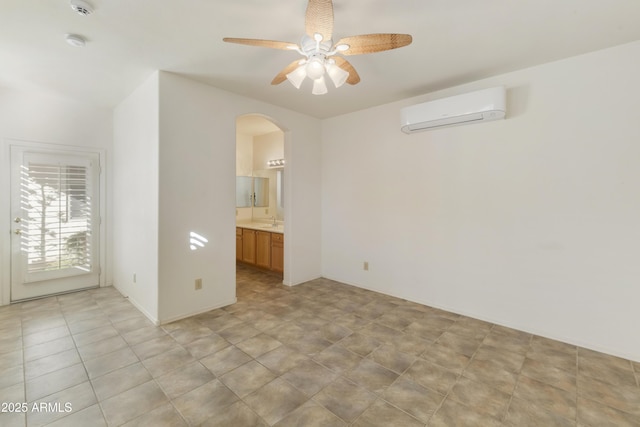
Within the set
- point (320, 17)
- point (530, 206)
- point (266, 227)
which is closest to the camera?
point (320, 17)

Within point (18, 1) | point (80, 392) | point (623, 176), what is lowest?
point (80, 392)

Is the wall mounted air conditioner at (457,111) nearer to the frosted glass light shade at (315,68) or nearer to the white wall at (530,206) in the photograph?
the white wall at (530,206)

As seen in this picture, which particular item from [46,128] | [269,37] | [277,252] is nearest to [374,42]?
[269,37]

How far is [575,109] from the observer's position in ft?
8.52

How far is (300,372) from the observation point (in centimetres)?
220

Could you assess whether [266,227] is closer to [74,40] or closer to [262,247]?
[262,247]

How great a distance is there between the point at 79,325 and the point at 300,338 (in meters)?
2.28

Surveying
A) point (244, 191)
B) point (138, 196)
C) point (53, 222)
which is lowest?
point (53, 222)

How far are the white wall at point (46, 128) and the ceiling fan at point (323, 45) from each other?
3.24m

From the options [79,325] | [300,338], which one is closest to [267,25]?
[300,338]

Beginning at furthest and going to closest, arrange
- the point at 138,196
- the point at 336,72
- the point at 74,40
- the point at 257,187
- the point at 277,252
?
the point at 257,187 < the point at 277,252 < the point at 138,196 < the point at 74,40 < the point at 336,72

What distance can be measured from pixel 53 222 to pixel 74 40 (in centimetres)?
256

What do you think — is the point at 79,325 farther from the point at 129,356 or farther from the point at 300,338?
the point at 300,338

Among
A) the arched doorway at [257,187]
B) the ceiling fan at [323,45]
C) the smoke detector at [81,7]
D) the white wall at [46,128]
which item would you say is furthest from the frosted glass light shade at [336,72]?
the white wall at [46,128]
